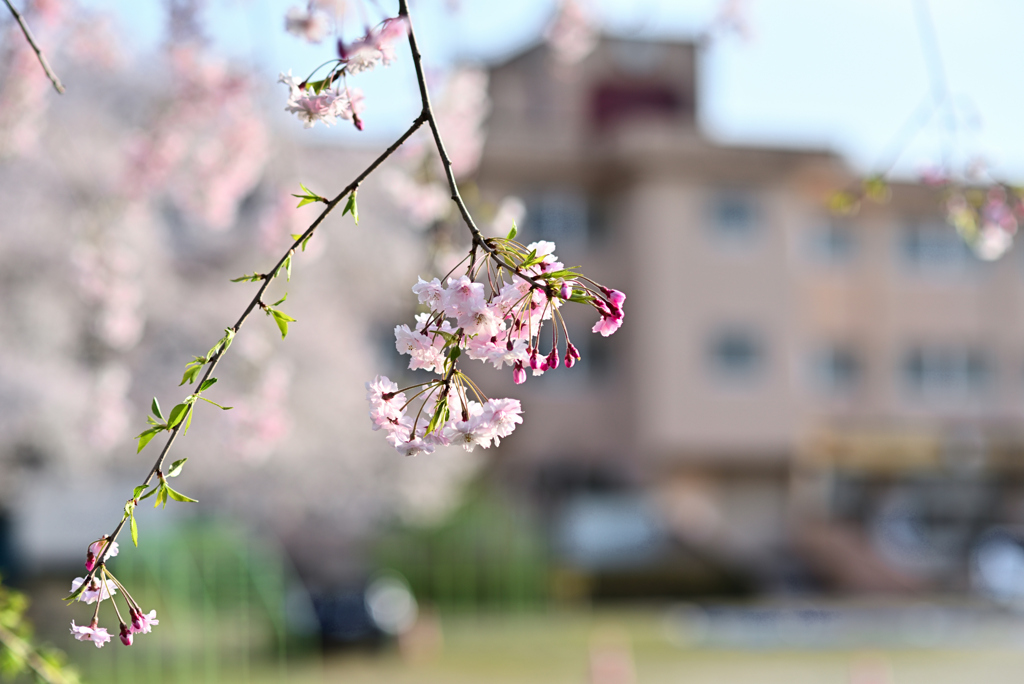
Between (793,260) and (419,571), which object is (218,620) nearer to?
(419,571)

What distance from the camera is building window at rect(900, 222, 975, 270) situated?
2603cm

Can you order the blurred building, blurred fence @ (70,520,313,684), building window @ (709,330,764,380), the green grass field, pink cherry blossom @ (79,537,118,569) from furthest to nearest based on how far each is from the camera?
building window @ (709,330,764,380) → the blurred building → the green grass field → blurred fence @ (70,520,313,684) → pink cherry blossom @ (79,537,118,569)

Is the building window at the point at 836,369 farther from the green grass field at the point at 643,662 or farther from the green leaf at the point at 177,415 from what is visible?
the green leaf at the point at 177,415

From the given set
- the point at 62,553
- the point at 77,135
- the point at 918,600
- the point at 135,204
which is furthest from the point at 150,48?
the point at 918,600

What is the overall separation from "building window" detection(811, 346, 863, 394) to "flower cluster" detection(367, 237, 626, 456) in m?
24.2

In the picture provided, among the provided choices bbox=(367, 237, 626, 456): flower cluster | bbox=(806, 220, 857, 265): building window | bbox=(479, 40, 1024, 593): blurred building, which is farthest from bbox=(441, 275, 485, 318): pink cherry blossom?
bbox=(806, 220, 857, 265): building window

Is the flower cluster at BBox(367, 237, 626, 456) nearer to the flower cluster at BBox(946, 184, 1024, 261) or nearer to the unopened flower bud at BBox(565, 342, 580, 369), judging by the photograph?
the unopened flower bud at BBox(565, 342, 580, 369)

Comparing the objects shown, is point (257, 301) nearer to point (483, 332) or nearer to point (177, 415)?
point (177, 415)

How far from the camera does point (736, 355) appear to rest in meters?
23.9

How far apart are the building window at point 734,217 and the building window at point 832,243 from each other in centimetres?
205

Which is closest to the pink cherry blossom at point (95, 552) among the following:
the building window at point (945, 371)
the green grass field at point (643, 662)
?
the green grass field at point (643, 662)

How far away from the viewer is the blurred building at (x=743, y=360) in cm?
2325

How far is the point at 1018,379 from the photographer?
2641cm

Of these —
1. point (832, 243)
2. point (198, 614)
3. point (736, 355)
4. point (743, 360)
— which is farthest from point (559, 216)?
point (198, 614)
